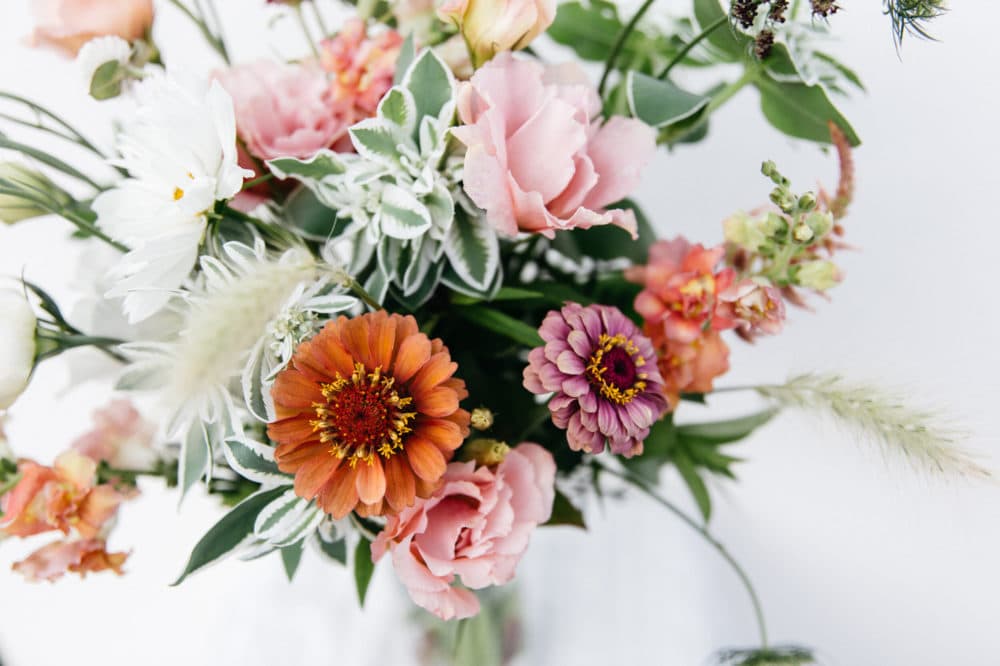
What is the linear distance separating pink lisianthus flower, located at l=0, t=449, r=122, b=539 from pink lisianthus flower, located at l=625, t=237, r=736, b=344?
0.27m

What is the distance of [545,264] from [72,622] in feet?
1.93

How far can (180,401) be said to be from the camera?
21 cm

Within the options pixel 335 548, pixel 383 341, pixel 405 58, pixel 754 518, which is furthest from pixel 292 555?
pixel 754 518

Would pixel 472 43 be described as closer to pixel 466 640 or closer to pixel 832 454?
pixel 466 640

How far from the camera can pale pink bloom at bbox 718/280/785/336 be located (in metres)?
0.32

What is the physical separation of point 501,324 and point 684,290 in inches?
3.4

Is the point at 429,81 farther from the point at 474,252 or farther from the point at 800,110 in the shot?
the point at 800,110

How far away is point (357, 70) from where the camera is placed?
1.16ft

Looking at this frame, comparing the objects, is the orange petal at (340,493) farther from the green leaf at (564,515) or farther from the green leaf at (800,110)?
the green leaf at (800,110)

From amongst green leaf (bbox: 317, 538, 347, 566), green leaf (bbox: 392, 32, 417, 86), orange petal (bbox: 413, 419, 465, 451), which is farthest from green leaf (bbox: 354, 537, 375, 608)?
green leaf (bbox: 392, 32, 417, 86)

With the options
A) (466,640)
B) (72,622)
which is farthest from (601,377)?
(72,622)

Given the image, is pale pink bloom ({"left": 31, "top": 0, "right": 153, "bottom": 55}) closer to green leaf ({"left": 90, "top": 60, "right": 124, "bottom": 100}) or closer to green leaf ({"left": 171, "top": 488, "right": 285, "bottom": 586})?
green leaf ({"left": 90, "top": 60, "right": 124, "bottom": 100})

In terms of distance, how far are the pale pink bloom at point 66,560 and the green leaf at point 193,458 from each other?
0.08 meters

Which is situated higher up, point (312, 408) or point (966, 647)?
point (312, 408)
